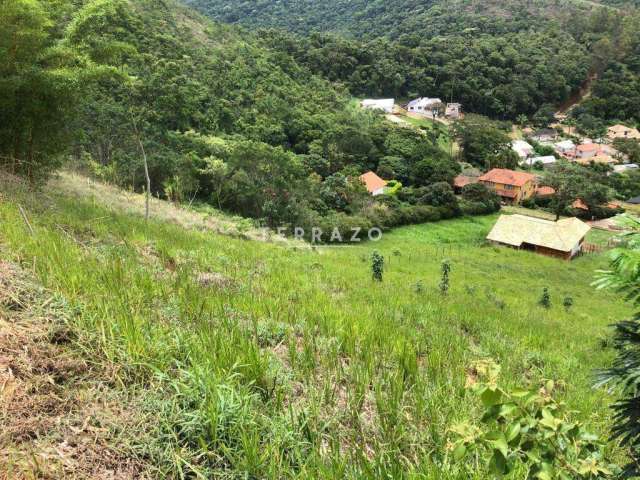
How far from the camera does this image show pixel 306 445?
5.83ft

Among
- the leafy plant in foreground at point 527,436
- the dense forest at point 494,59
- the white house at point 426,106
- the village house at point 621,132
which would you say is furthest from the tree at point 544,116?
the leafy plant in foreground at point 527,436

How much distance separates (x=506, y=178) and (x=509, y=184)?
0.58 meters

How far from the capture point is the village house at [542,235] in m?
24.2

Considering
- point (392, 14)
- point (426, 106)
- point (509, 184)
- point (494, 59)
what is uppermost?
point (392, 14)

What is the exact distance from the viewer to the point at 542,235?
24703 mm

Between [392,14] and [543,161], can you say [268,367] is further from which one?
[392,14]

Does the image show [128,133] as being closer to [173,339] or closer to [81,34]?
[81,34]

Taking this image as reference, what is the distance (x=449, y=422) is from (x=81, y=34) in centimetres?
827

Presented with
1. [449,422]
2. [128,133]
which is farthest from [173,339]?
[128,133]

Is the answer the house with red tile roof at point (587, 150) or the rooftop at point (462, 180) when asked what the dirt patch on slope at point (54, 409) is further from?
the house with red tile roof at point (587, 150)

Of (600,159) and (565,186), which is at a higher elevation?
(565,186)

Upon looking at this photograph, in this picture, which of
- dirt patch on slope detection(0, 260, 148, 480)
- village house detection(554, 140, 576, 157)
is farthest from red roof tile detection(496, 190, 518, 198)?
dirt patch on slope detection(0, 260, 148, 480)

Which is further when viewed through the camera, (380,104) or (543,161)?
(380,104)

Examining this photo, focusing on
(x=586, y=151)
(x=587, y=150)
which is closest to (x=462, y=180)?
(x=586, y=151)
